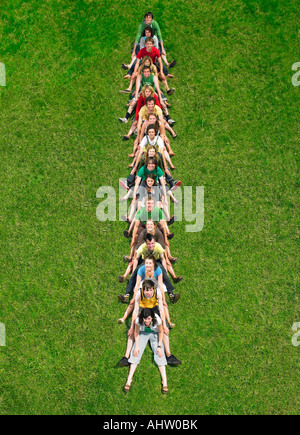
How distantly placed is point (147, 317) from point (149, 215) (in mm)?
2605

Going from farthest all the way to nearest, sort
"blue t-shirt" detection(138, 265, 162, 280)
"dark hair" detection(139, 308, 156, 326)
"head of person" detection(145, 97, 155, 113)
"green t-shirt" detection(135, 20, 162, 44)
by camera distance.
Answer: "green t-shirt" detection(135, 20, 162, 44)
"head of person" detection(145, 97, 155, 113)
"blue t-shirt" detection(138, 265, 162, 280)
"dark hair" detection(139, 308, 156, 326)

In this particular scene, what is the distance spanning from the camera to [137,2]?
46.2 ft

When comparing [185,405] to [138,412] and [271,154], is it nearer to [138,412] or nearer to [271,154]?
[138,412]

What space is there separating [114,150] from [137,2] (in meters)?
5.68

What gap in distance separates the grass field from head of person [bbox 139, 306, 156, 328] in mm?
1387

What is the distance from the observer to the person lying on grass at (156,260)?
944cm

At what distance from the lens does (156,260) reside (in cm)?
974

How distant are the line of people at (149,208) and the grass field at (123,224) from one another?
1.12 ft

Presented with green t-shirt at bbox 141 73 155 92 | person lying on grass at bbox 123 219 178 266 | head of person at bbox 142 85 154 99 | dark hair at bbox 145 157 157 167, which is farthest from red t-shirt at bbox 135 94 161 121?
person lying on grass at bbox 123 219 178 266

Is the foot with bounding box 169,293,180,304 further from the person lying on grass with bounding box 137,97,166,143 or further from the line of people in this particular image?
the person lying on grass with bounding box 137,97,166,143

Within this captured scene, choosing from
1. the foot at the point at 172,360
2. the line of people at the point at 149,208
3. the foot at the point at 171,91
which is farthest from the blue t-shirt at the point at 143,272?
the foot at the point at 171,91

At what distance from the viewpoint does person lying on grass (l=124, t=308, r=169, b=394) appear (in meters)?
9.04

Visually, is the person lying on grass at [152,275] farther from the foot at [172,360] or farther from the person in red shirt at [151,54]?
the person in red shirt at [151,54]

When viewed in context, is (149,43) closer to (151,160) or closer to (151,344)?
(151,160)
